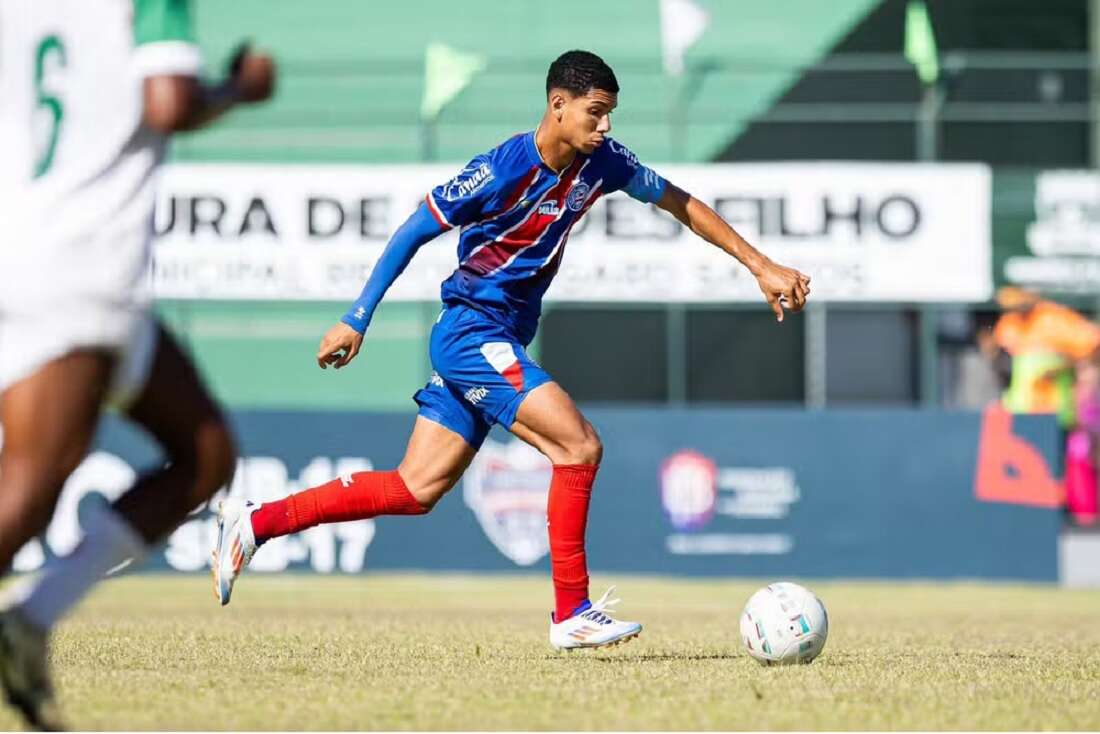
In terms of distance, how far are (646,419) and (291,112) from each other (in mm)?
5046

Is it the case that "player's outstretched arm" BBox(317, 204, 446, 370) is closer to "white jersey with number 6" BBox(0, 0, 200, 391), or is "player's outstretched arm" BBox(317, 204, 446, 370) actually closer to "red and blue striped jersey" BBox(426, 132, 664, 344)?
"red and blue striped jersey" BBox(426, 132, 664, 344)

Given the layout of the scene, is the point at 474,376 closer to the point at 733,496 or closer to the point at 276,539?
the point at 276,539

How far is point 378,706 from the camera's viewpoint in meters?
5.96

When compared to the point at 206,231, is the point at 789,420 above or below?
below

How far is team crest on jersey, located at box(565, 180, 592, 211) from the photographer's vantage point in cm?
813

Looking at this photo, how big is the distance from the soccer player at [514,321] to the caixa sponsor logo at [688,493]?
8.53 meters

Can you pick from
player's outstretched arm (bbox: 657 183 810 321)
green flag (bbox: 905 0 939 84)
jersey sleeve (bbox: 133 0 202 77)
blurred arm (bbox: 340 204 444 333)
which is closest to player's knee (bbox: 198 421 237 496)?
jersey sleeve (bbox: 133 0 202 77)

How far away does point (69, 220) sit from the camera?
505 centimetres

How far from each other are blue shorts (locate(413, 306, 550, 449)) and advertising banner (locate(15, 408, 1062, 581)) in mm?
8120

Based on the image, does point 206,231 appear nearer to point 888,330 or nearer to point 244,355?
point 244,355

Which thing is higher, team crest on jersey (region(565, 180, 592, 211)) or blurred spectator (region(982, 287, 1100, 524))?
team crest on jersey (region(565, 180, 592, 211))

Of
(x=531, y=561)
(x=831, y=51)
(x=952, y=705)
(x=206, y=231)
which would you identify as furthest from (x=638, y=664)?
(x=831, y=51)

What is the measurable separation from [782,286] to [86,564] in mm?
3477

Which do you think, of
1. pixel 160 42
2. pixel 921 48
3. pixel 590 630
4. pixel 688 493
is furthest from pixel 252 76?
pixel 921 48
